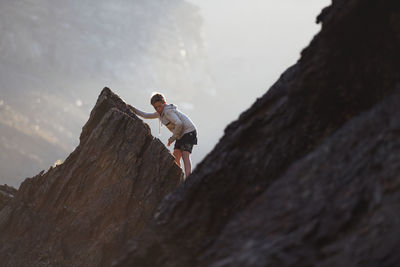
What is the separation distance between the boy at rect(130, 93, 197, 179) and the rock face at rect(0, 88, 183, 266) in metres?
0.69

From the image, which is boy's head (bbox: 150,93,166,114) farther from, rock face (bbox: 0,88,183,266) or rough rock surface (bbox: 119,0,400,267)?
rough rock surface (bbox: 119,0,400,267)

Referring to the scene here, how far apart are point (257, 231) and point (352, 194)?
1508 millimetres

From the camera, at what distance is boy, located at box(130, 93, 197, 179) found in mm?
15406

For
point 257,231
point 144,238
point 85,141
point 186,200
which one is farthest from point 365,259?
point 85,141

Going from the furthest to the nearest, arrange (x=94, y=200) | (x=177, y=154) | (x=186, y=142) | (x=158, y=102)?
(x=177, y=154)
(x=186, y=142)
(x=158, y=102)
(x=94, y=200)

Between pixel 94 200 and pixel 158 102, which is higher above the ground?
pixel 158 102

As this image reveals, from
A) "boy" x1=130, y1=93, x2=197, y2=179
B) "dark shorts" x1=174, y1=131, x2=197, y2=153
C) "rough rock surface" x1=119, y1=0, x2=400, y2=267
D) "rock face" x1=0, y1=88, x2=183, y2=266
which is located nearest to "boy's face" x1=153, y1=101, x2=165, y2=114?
"boy" x1=130, y1=93, x2=197, y2=179

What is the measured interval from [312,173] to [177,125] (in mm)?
8854

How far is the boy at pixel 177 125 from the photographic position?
1541cm

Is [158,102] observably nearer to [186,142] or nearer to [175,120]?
[175,120]

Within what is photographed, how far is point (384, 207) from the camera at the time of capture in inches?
237

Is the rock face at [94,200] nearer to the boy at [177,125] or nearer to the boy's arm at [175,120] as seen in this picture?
the boy at [177,125]

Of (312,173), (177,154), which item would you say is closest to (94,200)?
(177,154)

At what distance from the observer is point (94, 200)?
14305 mm
